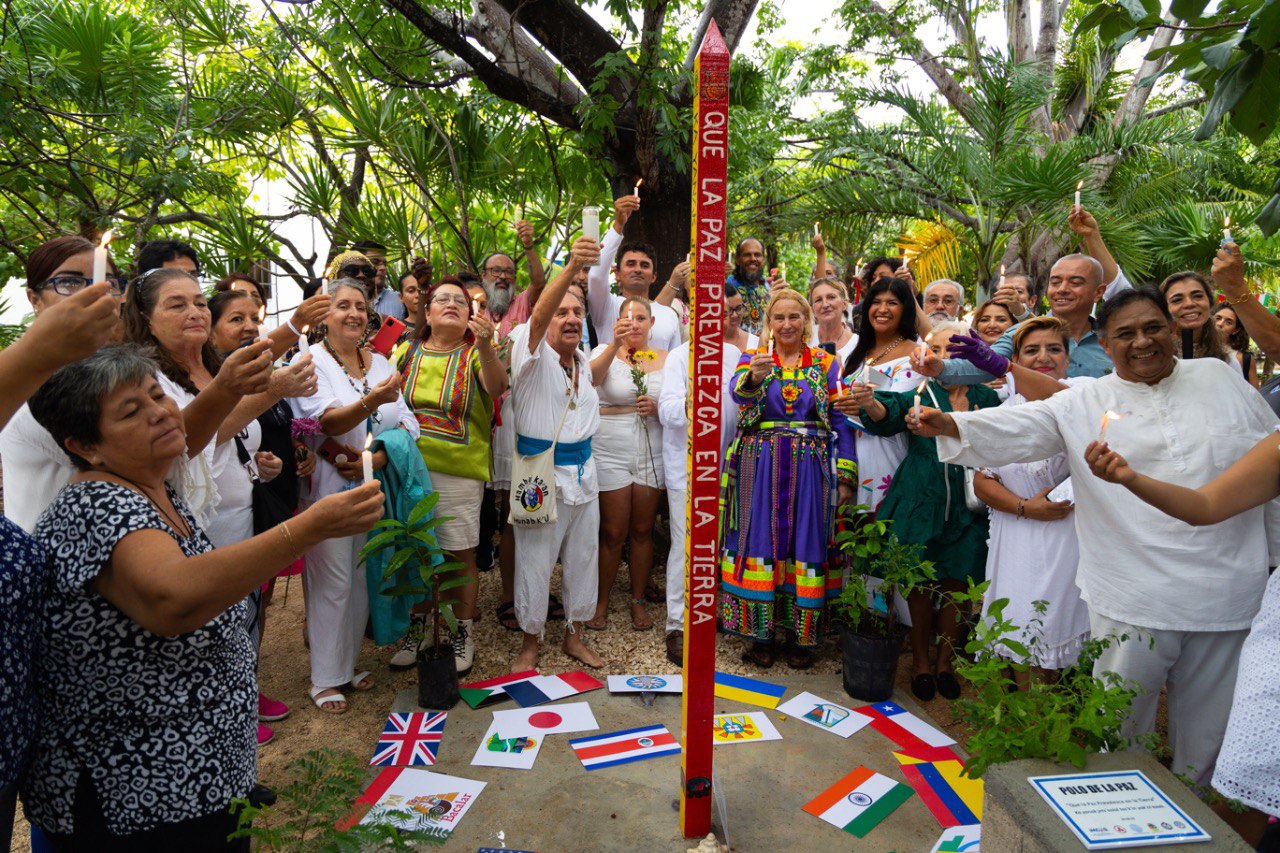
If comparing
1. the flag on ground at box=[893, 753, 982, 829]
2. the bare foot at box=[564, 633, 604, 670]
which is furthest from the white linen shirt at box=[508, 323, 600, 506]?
the flag on ground at box=[893, 753, 982, 829]

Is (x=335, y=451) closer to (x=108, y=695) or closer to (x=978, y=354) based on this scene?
(x=108, y=695)

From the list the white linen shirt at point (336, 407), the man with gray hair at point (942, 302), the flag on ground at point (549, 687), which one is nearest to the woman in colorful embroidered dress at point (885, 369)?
the man with gray hair at point (942, 302)

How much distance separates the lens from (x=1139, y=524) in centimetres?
263

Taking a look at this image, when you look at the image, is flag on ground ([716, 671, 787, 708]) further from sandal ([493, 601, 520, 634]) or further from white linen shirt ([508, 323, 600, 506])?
sandal ([493, 601, 520, 634])

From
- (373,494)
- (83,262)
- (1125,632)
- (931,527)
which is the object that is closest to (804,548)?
(931,527)

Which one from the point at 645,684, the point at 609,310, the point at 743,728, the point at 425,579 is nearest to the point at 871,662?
the point at 743,728

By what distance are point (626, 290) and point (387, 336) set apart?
5.22 feet

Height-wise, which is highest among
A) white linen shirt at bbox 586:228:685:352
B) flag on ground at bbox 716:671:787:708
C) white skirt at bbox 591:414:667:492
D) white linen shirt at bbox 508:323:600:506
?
white linen shirt at bbox 586:228:685:352

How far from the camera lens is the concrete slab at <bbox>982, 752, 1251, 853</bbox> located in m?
1.84

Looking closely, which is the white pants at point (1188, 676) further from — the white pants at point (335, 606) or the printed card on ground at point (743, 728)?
the white pants at point (335, 606)

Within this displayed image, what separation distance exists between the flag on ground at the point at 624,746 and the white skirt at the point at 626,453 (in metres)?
1.50

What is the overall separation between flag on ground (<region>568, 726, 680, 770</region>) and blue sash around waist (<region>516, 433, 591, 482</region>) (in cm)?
138

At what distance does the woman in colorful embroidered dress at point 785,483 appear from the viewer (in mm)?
4199

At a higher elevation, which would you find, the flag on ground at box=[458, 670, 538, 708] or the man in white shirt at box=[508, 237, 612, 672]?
the man in white shirt at box=[508, 237, 612, 672]
